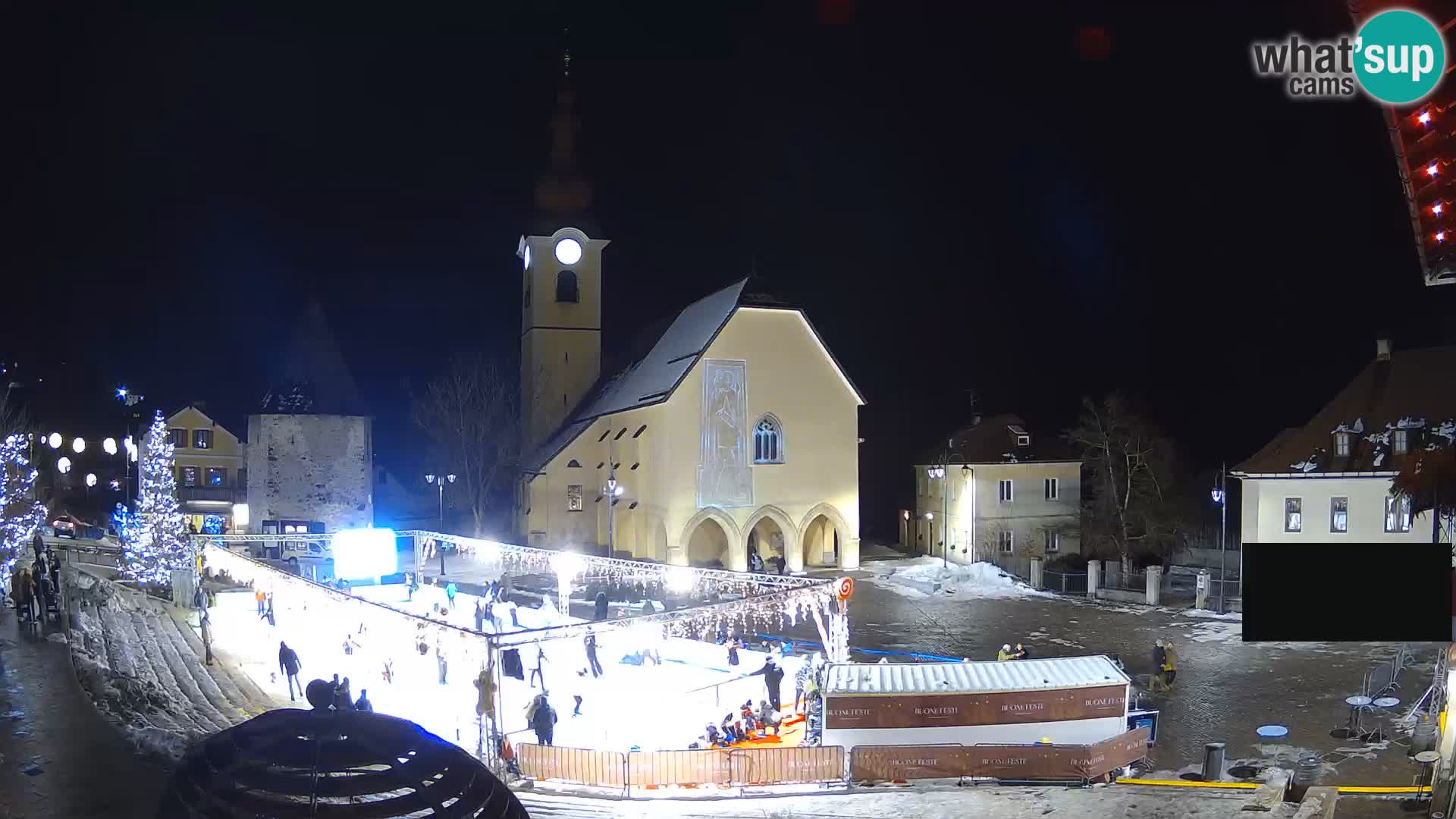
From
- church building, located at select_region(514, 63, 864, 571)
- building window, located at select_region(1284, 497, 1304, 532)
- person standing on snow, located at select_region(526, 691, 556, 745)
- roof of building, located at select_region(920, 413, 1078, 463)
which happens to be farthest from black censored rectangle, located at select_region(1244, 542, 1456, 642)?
roof of building, located at select_region(920, 413, 1078, 463)

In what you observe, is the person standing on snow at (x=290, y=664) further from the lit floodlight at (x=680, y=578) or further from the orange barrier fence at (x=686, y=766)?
the lit floodlight at (x=680, y=578)

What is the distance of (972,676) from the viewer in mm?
14336

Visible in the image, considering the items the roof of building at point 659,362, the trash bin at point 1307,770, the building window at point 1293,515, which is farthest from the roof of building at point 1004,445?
the trash bin at point 1307,770

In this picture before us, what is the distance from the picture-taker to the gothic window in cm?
4672

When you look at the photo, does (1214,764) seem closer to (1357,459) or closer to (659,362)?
(1357,459)

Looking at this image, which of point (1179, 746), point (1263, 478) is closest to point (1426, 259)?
point (1179, 746)

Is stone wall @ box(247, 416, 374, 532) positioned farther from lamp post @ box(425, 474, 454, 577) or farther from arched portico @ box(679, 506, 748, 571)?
arched portico @ box(679, 506, 748, 571)

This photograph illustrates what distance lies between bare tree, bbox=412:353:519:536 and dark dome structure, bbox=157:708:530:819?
1807 inches

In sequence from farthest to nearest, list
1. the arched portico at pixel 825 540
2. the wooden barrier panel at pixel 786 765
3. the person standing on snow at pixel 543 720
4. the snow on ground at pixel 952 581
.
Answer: the arched portico at pixel 825 540 < the snow on ground at pixel 952 581 < the person standing on snow at pixel 543 720 < the wooden barrier panel at pixel 786 765

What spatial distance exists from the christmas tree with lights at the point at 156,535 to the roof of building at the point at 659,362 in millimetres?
16064

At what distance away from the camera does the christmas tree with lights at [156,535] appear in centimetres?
2828

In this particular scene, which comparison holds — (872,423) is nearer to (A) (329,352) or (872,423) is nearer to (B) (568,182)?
(B) (568,182)

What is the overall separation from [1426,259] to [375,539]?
1058 inches

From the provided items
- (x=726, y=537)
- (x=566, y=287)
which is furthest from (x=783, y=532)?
(x=566, y=287)
